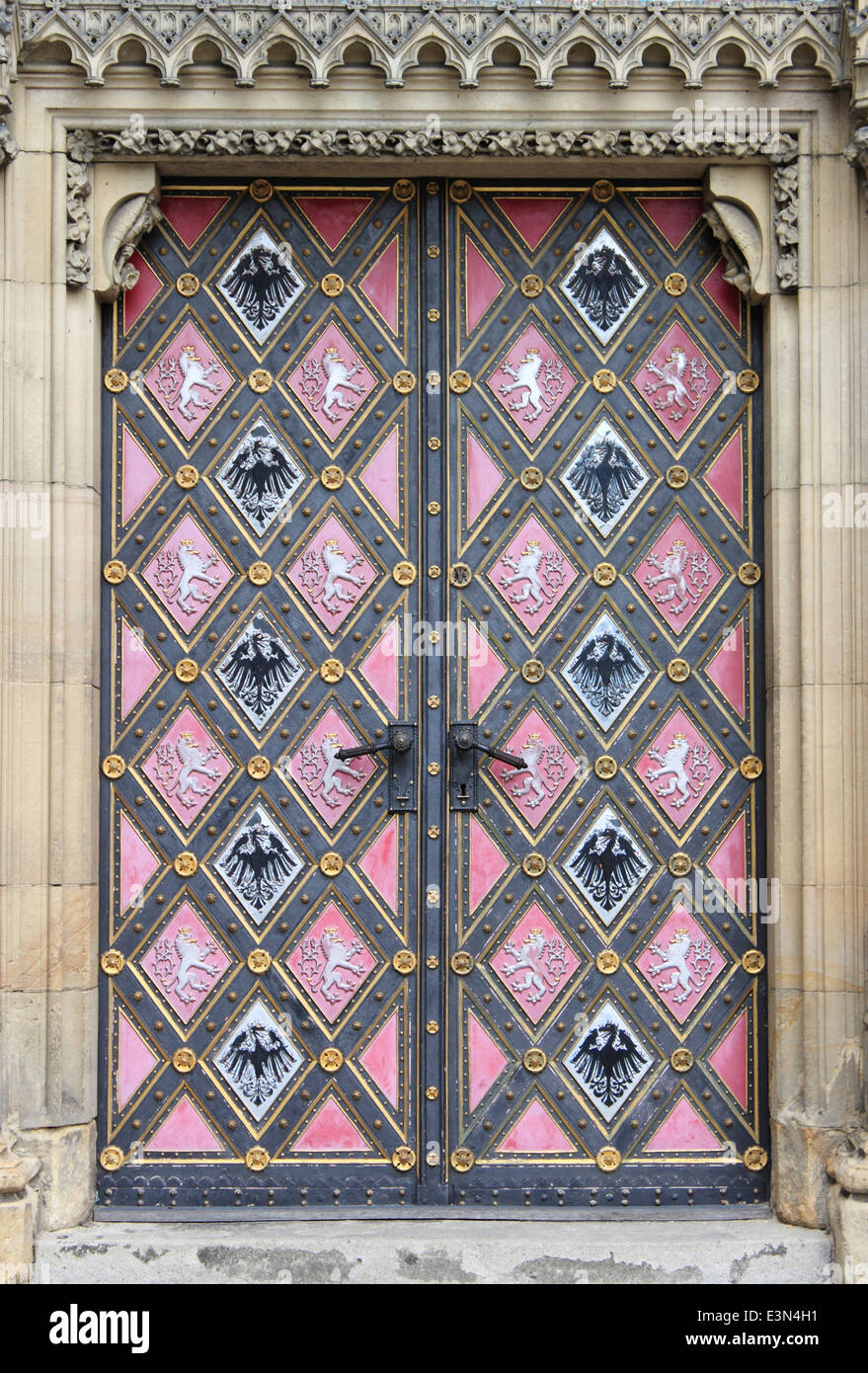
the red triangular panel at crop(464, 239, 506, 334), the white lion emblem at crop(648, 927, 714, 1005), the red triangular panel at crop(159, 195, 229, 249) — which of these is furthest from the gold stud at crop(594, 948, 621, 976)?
the red triangular panel at crop(159, 195, 229, 249)

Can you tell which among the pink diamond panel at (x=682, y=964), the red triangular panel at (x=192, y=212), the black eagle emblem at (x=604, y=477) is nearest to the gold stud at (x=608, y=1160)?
the pink diamond panel at (x=682, y=964)

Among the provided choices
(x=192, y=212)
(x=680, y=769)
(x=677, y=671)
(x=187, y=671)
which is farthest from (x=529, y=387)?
(x=187, y=671)

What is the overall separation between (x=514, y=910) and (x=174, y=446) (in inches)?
87.0

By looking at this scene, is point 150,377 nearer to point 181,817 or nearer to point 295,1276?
point 181,817

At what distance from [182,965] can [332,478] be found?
194 centimetres

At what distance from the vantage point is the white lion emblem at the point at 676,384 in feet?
18.3

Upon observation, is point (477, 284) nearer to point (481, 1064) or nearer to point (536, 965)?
point (536, 965)

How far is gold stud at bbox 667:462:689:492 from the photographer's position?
5555 mm

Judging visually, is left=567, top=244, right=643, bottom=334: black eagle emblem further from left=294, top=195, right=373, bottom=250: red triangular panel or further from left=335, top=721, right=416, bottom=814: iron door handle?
left=335, top=721, right=416, bottom=814: iron door handle

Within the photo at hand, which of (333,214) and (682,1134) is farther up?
(333,214)

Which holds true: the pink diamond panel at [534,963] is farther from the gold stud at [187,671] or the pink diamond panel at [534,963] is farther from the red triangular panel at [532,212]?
the red triangular panel at [532,212]

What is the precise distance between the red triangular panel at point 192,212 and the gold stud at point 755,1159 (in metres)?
4.07

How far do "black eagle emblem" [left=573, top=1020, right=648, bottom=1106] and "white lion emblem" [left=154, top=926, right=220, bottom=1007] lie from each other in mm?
1432

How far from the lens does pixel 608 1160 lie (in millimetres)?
5379
